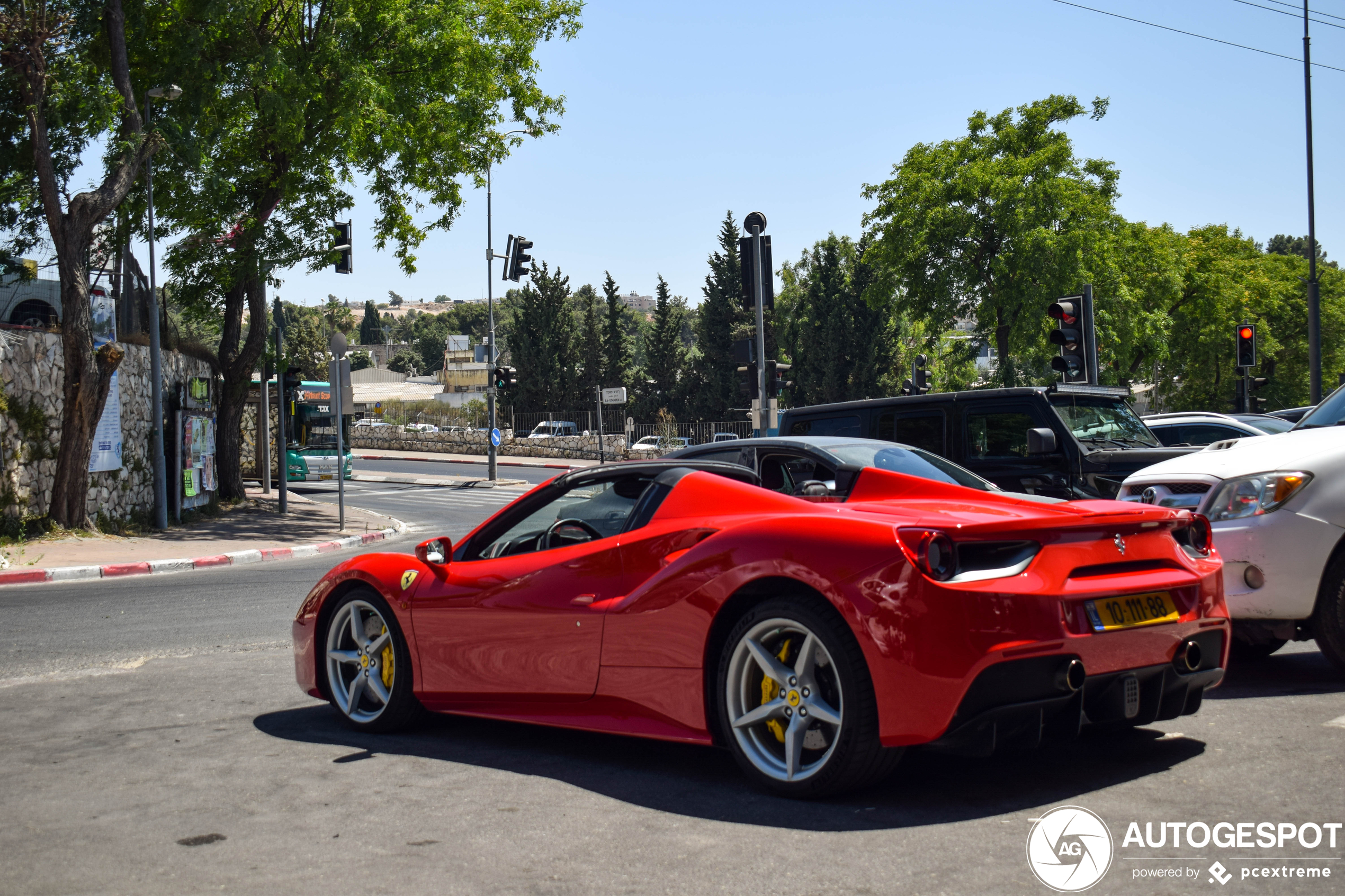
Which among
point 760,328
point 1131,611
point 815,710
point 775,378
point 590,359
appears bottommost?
point 815,710

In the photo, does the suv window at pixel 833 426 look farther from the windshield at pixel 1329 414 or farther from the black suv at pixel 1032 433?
the windshield at pixel 1329 414

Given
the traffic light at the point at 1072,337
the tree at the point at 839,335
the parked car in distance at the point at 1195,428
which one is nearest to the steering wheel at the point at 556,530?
the traffic light at the point at 1072,337

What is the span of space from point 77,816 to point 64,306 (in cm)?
1547

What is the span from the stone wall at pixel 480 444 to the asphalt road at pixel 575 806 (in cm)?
4474

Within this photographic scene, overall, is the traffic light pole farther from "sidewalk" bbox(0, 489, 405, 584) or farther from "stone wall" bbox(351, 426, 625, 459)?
"stone wall" bbox(351, 426, 625, 459)

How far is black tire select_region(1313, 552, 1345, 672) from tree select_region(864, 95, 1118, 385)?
30144 mm

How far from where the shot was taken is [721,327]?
211 ft

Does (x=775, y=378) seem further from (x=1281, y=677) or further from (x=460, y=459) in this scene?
(x=460, y=459)

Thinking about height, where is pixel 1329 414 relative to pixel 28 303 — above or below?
below

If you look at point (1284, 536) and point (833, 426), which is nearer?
point (1284, 536)

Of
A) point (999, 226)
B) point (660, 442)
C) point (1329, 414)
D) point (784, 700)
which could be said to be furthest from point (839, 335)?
point (784, 700)

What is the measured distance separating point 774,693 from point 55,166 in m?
18.6

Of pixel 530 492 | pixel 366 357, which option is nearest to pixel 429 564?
pixel 530 492

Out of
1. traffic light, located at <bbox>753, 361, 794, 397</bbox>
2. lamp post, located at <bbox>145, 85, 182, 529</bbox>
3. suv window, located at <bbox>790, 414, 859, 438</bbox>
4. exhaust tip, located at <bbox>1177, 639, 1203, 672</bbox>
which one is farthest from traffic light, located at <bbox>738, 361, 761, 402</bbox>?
exhaust tip, located at <bbox>1177, 639, 1203, 672</bbox>
